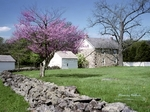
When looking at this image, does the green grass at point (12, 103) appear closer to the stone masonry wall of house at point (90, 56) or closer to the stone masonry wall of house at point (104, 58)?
the stone masonry wall of house at point (90, 56)

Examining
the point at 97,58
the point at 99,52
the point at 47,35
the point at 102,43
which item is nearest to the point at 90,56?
the point at 97,58

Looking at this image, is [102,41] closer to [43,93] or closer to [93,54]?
[93,54]

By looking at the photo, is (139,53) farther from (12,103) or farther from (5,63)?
(12,103)

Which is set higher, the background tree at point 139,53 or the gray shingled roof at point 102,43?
the gray shingled roof at point 102,43

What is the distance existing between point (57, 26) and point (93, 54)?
27.2 metres

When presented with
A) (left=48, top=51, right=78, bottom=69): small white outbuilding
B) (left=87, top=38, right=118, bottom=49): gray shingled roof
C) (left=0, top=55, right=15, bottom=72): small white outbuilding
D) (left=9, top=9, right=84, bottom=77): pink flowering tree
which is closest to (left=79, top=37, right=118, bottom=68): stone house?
(left=87, top=38, right=118, bottom=49): gray shingled roof

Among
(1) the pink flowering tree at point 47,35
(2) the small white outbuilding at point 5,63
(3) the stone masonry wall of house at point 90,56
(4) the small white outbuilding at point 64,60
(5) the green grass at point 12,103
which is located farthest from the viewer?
(3) the stone masonry wall of house at point 90,56

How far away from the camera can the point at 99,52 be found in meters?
41.4

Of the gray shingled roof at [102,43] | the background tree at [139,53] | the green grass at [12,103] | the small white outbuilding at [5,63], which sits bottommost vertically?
the green grass at [12,103]

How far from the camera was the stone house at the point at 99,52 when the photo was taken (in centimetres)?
4069

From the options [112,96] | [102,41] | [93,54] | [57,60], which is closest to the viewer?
[112,96]

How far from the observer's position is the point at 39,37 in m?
13.8

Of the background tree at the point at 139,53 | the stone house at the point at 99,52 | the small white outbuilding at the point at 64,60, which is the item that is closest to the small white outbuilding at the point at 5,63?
the small white outbuilding at the point at 64,60

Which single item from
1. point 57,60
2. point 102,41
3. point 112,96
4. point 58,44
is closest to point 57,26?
point 58,44
